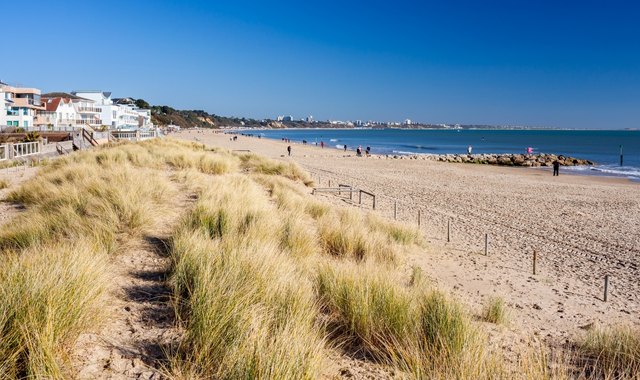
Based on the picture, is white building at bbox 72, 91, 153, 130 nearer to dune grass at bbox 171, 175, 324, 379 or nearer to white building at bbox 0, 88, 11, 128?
white building at bbox 0, 88, 11, 128

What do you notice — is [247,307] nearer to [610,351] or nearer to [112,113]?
[610,351]

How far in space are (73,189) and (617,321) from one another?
400 inches

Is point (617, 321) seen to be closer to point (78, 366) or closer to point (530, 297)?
point (530, 297)

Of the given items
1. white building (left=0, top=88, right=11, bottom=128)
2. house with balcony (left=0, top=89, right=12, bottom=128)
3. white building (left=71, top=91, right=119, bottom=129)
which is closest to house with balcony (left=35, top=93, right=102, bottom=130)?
white building (left=71, top=91, right=119, bottom=129)

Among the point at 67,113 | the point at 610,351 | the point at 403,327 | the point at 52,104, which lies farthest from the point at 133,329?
the point at 67,113

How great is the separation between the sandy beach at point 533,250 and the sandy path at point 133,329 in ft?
12.0

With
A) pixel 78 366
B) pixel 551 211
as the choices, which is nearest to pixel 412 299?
pixel 78 366

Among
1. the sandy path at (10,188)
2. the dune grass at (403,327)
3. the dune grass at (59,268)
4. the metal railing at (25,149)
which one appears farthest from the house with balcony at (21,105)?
the dune grass at (403,327)

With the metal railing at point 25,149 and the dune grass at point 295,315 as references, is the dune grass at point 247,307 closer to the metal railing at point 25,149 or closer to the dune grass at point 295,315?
the dune grass at point 295,315

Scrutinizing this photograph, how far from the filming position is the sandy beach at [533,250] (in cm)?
663

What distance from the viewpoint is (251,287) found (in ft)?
14.3

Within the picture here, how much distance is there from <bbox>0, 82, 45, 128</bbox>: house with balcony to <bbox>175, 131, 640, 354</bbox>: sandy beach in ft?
171

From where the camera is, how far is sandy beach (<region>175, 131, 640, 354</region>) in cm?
663

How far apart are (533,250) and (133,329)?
10.2 metres
